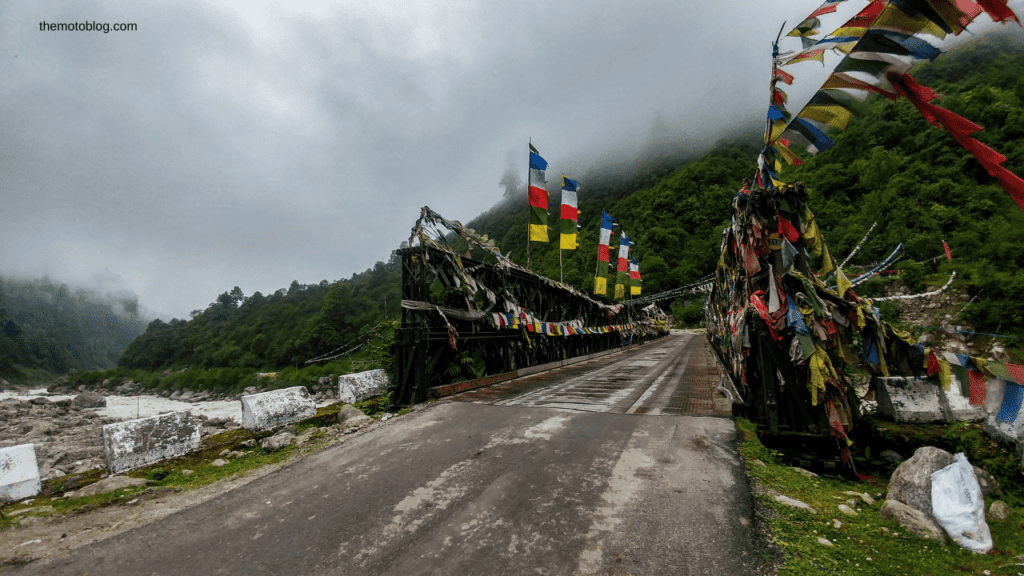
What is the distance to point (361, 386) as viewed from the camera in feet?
25.3

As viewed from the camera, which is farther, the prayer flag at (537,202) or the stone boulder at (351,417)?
the prayer flag at (537,202)

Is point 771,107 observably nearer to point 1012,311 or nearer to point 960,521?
point 960,521

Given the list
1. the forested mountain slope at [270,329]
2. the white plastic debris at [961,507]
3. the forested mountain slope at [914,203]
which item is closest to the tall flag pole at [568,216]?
the forested mountain slope at [914,203]

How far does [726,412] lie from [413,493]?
15.5 feet

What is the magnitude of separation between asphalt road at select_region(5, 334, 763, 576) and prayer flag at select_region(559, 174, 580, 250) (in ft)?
41.3

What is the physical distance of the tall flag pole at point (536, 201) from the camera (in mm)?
13938

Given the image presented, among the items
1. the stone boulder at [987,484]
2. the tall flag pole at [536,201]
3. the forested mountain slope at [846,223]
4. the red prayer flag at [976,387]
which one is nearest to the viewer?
the stone boulder at [987,484]

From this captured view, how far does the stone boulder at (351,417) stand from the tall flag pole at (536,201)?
8958 millimetres

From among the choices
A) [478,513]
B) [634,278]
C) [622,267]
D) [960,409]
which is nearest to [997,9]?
[960,409]

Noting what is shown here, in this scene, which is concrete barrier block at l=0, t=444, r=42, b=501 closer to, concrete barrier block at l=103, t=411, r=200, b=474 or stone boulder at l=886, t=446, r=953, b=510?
concrete barrier block at l=103, t=411, r=200, b=474

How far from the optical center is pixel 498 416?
5859mm

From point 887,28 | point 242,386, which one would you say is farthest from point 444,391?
point 242,386

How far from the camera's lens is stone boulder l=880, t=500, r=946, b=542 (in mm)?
2596

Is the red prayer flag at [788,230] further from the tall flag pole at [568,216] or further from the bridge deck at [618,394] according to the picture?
the tall flag pole at [568,216]
